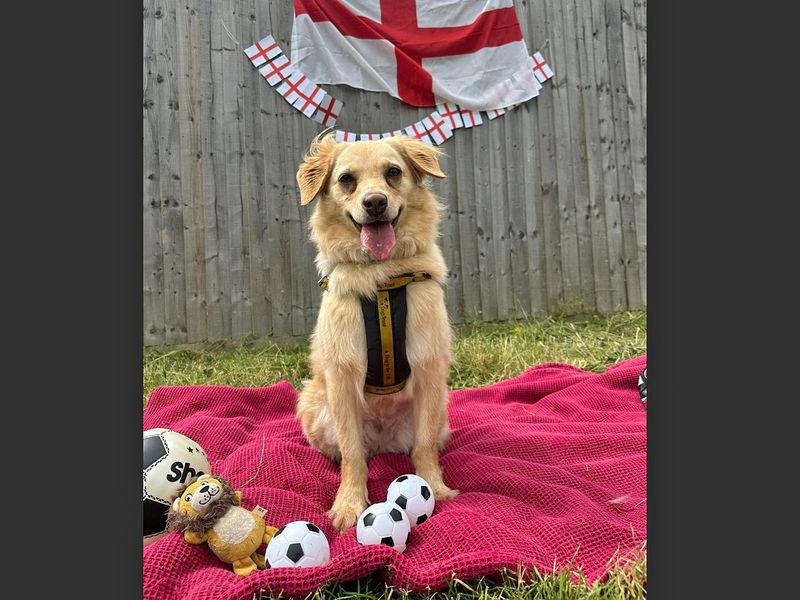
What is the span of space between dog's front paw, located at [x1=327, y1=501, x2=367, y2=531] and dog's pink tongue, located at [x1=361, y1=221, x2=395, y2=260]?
2.98ft

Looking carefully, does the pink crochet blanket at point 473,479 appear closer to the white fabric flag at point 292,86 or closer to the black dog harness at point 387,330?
the black dog harness at point 387,330

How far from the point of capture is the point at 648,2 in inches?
52.3

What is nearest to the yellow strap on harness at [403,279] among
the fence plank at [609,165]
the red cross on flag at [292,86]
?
the fence plank at [609,165]

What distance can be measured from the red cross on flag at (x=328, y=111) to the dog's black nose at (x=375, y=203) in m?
1.28

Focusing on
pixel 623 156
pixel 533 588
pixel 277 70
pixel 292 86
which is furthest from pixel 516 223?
pixel 533 588

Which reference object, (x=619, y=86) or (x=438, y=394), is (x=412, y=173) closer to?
(x=438, y=394)

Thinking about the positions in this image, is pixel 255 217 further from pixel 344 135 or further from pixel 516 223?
Answer: pixel 516 223

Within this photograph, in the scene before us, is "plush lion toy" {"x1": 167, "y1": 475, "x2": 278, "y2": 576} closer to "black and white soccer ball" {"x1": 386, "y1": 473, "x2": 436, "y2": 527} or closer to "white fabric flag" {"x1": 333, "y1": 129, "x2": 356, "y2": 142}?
A: "black and white soccer ball" {"x1": 386, "y1": 473, "x2": 436, "y2": 527}

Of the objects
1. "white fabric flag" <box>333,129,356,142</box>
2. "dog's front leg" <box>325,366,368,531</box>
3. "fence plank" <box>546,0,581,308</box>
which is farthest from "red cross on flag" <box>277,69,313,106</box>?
"dog's front leg" <box>325,366,368,531</box>

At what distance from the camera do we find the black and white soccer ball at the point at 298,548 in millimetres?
1502

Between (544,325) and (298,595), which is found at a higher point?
(544,325)

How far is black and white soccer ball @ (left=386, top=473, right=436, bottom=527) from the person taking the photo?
180 centimetres

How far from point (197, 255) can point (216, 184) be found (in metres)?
0.45

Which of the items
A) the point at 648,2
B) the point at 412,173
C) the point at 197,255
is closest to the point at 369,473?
the point at 412,173
